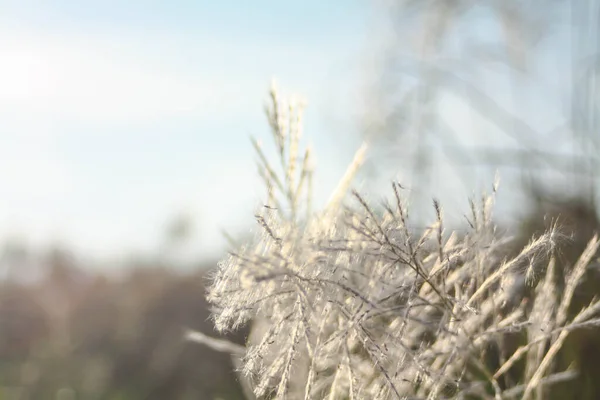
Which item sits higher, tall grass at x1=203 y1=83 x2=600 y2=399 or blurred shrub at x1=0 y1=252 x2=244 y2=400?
tall grass at x1=203 y1=83 x2=600 y2=399

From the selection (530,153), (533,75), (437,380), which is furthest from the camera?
(533,75)

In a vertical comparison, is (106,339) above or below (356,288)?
below

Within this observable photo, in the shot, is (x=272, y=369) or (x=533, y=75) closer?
(x=272, y=369)

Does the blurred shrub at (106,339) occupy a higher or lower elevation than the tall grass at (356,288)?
lower

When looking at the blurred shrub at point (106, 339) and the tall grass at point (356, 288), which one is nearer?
the tall grass at point (356, 288)

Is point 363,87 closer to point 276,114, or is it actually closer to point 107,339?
point 276,114

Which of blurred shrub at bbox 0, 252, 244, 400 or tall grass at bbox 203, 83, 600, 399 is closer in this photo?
tall grass at bbox 203, 83, 600, 399

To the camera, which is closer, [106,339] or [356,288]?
[356,288]

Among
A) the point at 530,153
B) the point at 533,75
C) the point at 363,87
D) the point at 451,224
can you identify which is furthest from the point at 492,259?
the point at 363,87

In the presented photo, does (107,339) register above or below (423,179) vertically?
below

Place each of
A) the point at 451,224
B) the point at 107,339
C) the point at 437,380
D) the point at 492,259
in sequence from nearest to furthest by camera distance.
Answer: the point at 437,380
the point at 492,259
the point at 451,224
the point at 107,339

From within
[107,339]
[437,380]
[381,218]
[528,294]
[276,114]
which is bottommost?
[107,339]
